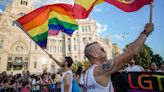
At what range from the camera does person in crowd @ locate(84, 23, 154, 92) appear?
2154 millimetres

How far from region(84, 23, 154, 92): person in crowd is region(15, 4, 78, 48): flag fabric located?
12.4ft

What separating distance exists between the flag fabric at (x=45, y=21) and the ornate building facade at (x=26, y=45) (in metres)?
36.4

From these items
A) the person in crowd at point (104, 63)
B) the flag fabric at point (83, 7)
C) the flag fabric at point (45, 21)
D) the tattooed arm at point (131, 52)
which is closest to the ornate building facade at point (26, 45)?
the flag fabric at point (45, 21)

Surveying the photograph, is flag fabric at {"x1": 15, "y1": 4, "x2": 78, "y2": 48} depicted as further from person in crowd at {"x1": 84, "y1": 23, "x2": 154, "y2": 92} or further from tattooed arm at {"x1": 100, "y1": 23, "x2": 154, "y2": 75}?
tattooed arm at {"x1": 100, "y1": 23, "x2": 154, "y2": 75}

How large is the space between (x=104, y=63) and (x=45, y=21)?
4.19 metres

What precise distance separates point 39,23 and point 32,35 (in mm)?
414

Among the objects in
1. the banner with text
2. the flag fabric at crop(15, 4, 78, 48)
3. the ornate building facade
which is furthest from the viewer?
the ornate building facade

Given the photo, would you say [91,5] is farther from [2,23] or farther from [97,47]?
[2,23]

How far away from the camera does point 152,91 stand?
2.89 meters

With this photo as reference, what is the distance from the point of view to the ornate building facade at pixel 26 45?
1940 inches

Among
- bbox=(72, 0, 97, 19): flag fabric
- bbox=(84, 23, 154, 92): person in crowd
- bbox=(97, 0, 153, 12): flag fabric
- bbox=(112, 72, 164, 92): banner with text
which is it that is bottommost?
bbox=(112, 72, 164, 92): banner with text

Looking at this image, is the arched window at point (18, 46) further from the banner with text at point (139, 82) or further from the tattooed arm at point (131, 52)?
the tattooed arm at point (131, 52)

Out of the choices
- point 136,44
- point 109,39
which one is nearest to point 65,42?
point 109,39

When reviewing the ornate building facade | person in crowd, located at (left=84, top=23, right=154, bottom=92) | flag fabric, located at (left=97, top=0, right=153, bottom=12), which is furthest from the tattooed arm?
the ornate building facade
